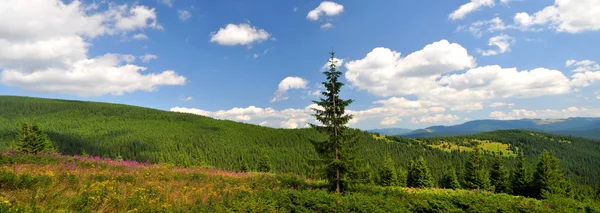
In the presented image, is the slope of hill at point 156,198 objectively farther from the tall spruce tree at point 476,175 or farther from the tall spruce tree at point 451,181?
the tall spruce tree at point 451,181

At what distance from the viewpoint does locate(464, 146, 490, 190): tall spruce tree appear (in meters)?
47.4

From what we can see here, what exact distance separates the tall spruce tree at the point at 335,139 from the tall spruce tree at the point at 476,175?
1773 inches

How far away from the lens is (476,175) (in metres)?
48.3

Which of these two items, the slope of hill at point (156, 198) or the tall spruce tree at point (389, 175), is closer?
the slope of hill at point (156, 198)

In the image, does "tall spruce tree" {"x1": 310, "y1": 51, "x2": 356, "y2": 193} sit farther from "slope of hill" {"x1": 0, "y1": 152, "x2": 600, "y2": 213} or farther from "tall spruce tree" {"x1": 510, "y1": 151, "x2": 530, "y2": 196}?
"tall spruce tree" {"x1": 510, "y1": 151, "x2": 530, "y2": 196}

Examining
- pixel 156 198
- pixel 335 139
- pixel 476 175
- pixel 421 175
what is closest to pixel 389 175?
pixel 421 175

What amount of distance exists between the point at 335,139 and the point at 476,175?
1854 inches

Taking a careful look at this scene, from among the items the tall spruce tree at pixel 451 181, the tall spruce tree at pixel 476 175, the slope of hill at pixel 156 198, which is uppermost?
the slope of hill at pixel 156 198

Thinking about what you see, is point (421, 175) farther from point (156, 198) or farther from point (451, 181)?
point (156, 198)

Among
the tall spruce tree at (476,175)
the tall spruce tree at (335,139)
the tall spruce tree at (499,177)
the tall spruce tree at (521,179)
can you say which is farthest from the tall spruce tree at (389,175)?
the tall spruce tree at (335,139)

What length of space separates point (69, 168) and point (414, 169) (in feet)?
196

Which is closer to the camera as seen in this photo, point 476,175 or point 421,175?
point 476,175

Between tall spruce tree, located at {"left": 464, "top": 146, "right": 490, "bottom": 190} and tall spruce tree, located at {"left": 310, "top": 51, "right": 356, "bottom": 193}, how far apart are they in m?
45.0

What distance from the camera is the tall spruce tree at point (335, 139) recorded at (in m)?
13.5
